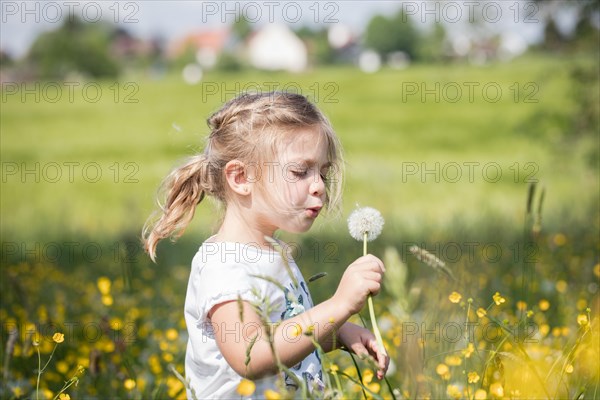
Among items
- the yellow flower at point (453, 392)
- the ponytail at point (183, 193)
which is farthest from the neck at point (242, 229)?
the yellow flower at point (453, 392)

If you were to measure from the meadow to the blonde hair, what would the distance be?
0.12 meters

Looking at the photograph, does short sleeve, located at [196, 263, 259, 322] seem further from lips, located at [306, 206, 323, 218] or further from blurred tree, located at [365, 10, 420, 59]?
blurred tree, located at [365, 10, 420, 59]

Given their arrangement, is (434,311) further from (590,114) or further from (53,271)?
(590,114)

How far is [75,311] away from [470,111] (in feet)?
62.8

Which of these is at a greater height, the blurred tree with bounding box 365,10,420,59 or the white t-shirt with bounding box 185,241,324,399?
the white t-shirt with bounding box 185,241,324,399

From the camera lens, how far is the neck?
210cm

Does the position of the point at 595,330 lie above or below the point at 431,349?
above

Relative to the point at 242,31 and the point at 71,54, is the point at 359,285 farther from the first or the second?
the point at 242,31

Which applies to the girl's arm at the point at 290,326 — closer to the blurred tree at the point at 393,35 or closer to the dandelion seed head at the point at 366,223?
the dandelion seed head at the point at 366,223

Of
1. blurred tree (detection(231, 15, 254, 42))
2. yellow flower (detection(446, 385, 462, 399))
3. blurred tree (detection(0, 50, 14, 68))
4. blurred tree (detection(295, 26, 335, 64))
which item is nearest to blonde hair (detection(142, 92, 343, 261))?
yellow flower (detection(446, 385, 462, 399))

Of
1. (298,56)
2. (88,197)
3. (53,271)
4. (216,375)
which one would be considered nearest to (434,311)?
(216,375)

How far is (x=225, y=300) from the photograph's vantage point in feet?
6.13

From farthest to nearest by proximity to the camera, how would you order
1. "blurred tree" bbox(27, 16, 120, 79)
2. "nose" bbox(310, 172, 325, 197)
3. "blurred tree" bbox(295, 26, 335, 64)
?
1. "blurred tree" bbox(295, 26, 335, 64)
2. "blurred tree" bbox(27, 16, 120, 79)
3. "nose" bbox(310, 172, 325, 197)

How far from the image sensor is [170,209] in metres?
2.29
